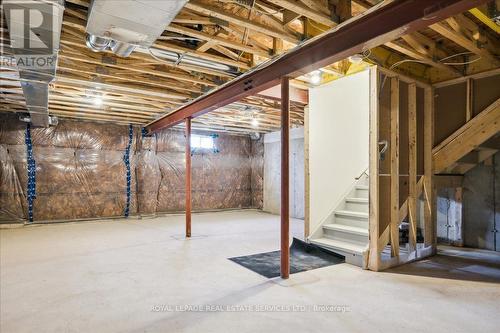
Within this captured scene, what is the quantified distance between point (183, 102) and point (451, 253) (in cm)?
484

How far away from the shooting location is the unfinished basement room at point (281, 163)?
7.69ft

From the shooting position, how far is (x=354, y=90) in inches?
179

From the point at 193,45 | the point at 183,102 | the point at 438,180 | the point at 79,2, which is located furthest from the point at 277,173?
the point at 79,2

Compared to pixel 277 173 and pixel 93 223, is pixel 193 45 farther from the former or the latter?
pixel 277 173

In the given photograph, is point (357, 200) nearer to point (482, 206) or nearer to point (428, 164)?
point (428, 164)

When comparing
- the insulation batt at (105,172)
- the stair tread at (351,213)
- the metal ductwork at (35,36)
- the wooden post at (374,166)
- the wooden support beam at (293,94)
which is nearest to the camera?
the metal ductwork at (35,36)

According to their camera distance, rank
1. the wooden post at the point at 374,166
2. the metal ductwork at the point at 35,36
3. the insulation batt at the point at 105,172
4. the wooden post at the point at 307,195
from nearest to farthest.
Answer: the metal ductwork at the point at 35,36, the wooden post at the point at 374,166, the wooden post at the point at 307,195, the insulation batt at the point at 105,172

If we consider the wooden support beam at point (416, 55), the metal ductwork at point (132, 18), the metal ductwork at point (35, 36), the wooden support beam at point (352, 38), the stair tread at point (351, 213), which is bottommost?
the stair tread at point (351, 213)

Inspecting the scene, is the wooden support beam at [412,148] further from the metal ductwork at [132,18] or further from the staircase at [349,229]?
the metal ductwork at [132,18]

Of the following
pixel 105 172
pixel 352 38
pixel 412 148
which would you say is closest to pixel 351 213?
pixel 412 148

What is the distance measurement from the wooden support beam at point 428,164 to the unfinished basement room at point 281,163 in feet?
0.06

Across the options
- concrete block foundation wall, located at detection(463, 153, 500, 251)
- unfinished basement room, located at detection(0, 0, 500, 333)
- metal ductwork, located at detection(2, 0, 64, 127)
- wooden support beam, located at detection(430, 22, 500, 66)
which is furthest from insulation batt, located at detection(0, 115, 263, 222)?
wooden support beam, located at detection(430, 22, 500, 66)

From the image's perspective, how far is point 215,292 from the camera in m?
2.89

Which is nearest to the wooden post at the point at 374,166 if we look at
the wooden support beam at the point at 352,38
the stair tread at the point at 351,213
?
the stair tread at the point at 351,213
